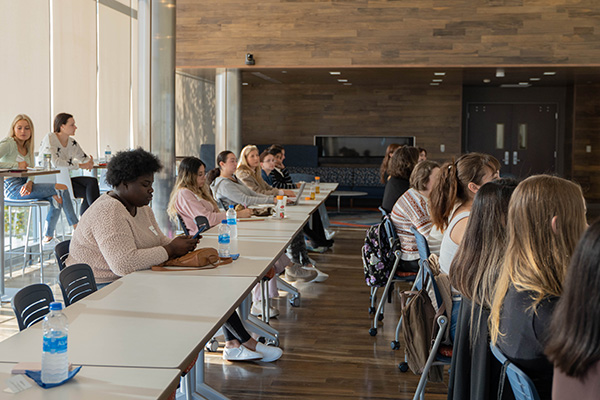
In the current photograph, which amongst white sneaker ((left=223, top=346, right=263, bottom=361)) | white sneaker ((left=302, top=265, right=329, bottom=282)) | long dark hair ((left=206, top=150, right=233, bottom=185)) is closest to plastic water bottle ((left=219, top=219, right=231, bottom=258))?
white sneaker ((left=223, top=346, right=263, bottom=361))

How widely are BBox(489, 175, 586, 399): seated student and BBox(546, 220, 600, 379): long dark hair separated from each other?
1.93ft

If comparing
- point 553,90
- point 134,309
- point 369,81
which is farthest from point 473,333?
point 553,90

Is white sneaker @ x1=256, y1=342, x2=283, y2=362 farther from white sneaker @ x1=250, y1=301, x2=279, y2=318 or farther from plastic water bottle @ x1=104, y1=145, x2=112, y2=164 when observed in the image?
plastic water bottle @ x1=104, y1=145, x2=112, y2=164

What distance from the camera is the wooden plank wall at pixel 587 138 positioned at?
559 inches

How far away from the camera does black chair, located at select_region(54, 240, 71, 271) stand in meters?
3.33

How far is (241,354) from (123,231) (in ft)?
4.13

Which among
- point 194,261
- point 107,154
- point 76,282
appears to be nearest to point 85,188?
point 107,154

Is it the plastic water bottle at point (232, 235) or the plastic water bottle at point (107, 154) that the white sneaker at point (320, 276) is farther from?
the plastic water bottle at point (107, 154)

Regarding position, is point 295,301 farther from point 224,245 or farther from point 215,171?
point 215,171

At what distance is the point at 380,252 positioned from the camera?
4.73 m

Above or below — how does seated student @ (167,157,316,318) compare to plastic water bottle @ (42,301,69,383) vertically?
above

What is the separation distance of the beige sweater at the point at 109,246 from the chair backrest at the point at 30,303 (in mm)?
701

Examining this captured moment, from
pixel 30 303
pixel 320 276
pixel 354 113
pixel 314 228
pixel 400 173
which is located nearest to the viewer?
pixel 30 303

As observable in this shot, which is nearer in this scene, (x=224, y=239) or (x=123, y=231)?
(x=123, y=231)
